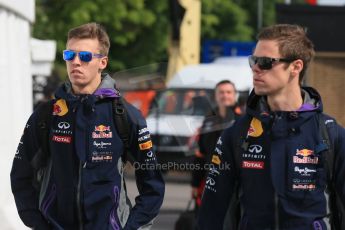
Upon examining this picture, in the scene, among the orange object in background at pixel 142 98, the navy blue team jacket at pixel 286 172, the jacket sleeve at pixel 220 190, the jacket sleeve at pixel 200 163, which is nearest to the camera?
the navy blue team jacket at pixel 286 172

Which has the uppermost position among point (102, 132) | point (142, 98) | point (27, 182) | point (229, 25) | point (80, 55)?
point (229, 25)

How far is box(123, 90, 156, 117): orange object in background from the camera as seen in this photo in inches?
722

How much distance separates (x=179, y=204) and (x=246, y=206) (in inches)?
422

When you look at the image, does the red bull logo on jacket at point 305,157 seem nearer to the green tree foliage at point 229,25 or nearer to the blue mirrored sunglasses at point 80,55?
the blue mirrored sunglasses at point 80,55

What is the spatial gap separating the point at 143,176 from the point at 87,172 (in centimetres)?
34

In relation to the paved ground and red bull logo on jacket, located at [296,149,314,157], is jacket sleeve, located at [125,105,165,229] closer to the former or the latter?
red bull logo on jacket, located at [296,149,314,157]

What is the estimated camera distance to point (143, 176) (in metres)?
4.91

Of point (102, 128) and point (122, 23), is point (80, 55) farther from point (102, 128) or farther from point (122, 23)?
point (122, 23)

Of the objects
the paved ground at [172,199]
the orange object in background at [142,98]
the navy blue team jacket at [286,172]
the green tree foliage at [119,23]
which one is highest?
the green tree foliage at [119,23]

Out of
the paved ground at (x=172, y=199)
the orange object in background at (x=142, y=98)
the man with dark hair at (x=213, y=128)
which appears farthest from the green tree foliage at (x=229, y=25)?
the man with dark hair at (x=213, y=128)

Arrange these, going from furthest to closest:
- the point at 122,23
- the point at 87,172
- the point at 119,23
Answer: the point at 122,23 < the point at 119,23 < the point at 87,172

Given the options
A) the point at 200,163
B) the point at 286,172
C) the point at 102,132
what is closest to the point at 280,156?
the point at 286,172

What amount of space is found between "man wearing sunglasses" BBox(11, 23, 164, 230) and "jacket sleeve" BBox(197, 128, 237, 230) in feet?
1.91

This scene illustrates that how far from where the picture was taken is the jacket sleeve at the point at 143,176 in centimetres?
484
